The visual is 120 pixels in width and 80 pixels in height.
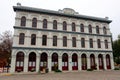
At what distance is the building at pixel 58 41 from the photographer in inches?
883

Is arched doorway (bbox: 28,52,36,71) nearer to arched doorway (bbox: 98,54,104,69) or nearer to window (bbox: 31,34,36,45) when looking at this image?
window (bbox: 31,34,36,45)

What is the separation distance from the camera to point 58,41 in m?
24.6

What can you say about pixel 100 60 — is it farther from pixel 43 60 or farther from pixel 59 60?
pixel 43 60

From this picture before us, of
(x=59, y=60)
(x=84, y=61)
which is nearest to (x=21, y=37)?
(x=59, y=60)

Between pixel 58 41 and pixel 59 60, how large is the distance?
394 centimetres

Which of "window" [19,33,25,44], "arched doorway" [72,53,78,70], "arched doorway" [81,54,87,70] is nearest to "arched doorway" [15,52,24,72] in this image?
"window" [19,33,25,44]

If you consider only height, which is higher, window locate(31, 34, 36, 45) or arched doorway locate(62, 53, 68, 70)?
window locate(31, 34, 36, 45)

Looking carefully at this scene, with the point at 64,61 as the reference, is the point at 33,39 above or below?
above

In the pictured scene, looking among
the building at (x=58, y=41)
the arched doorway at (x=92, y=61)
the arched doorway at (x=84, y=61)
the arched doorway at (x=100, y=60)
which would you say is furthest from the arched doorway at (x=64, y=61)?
the arched doorway at (x=100, y=60)

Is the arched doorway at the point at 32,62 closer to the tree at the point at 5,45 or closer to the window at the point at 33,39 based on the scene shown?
the window at the point at 33,39

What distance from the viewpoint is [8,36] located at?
Result: 32281 millimetres

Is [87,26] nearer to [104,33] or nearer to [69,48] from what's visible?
[104,33]

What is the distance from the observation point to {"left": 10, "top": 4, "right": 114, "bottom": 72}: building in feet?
73.6

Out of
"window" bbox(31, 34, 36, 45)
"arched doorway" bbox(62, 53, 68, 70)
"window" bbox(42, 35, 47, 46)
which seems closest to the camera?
"window" bbox(31, 34, 36, 45)
